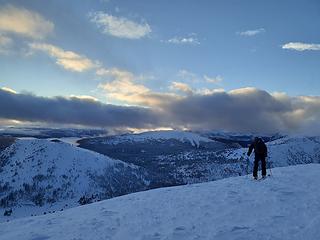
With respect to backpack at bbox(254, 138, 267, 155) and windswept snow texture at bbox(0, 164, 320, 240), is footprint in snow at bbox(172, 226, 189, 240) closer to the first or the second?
windswept snow texture at bbox(0, 164, 320, 240)

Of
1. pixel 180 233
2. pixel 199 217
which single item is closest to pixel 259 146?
pixel 199 217

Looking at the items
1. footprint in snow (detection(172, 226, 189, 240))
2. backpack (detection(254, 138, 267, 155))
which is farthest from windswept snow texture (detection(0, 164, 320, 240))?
backpack (detection(254, 138, 267, 155))

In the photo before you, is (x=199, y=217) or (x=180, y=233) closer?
(x=180, y=233)

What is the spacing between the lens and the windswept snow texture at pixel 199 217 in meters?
15.4

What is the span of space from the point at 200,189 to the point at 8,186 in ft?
591

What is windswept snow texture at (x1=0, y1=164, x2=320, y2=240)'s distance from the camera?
50.6ft

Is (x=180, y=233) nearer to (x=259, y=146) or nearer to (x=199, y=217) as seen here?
(x=199, y=217)

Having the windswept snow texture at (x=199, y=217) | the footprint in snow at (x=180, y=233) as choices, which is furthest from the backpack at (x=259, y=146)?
the footprint in snow at (x=180, y=233)

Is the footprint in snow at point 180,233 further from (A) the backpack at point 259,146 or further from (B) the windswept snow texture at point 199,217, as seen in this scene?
(A) the backpack at point 259,146

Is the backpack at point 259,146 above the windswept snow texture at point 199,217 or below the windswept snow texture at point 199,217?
above

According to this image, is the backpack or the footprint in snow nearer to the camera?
the footprint in snow

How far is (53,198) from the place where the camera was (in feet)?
594

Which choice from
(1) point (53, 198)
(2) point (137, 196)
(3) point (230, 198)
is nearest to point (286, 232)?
(3) point (230, 198)

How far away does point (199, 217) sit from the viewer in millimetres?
17781
